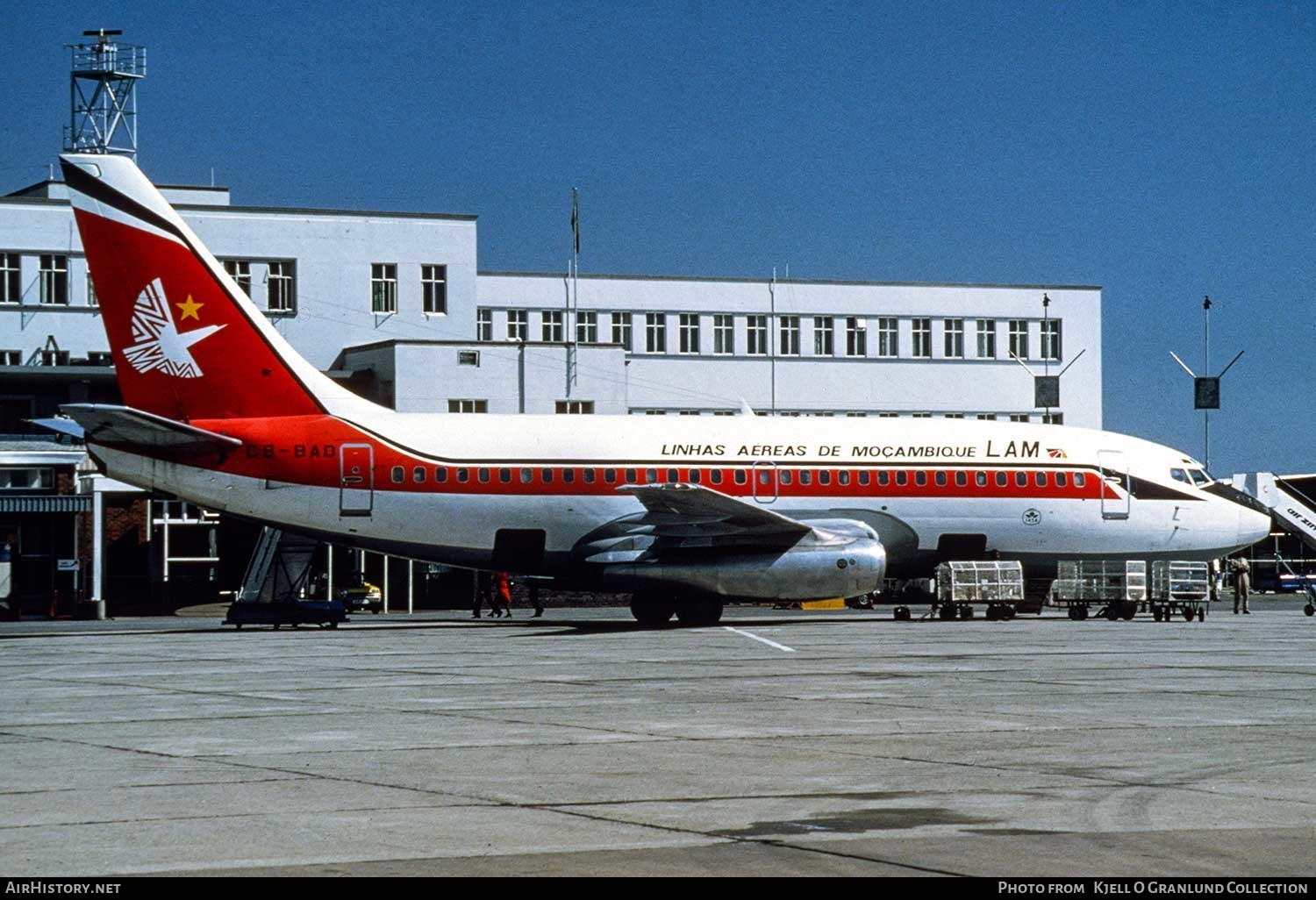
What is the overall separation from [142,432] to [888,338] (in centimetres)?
5607

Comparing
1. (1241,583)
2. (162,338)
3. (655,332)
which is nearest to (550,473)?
(162,338)

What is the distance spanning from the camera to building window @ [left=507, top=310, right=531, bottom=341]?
84812mm

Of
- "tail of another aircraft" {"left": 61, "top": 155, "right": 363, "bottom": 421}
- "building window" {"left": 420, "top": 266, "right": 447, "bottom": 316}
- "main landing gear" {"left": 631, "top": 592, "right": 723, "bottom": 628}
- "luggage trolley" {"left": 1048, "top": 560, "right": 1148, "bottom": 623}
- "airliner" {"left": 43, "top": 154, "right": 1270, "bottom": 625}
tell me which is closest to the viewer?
"tail of another aircraft" {"left": 61, "top": 155, "right": 363, "bottom": 421}

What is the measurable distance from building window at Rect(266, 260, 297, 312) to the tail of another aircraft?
2953cm

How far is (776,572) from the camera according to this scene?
37031 millimetres

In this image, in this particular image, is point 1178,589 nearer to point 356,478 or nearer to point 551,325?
point 356,478

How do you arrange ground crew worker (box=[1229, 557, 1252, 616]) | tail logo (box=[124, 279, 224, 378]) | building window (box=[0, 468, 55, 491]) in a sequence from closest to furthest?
tail logo (box=[124, 279, 224, 378])
ground crew worker (box=[1229, 557, 1252, 616])
building window (box=[0, 468, 55, 491])

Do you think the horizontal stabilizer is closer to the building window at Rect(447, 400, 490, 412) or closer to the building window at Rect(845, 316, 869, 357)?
the building window at Rect(447, 400, 490, 412)

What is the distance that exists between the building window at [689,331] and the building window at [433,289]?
18.7 metres

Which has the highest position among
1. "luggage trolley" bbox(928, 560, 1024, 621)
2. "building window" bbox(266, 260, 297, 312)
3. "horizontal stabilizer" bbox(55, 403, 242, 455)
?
"building window" bbox(266, 260, 297, 312)

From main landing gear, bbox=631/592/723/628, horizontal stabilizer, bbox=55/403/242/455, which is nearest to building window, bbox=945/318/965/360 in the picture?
main landing gear, bbox=631/592/723/628
